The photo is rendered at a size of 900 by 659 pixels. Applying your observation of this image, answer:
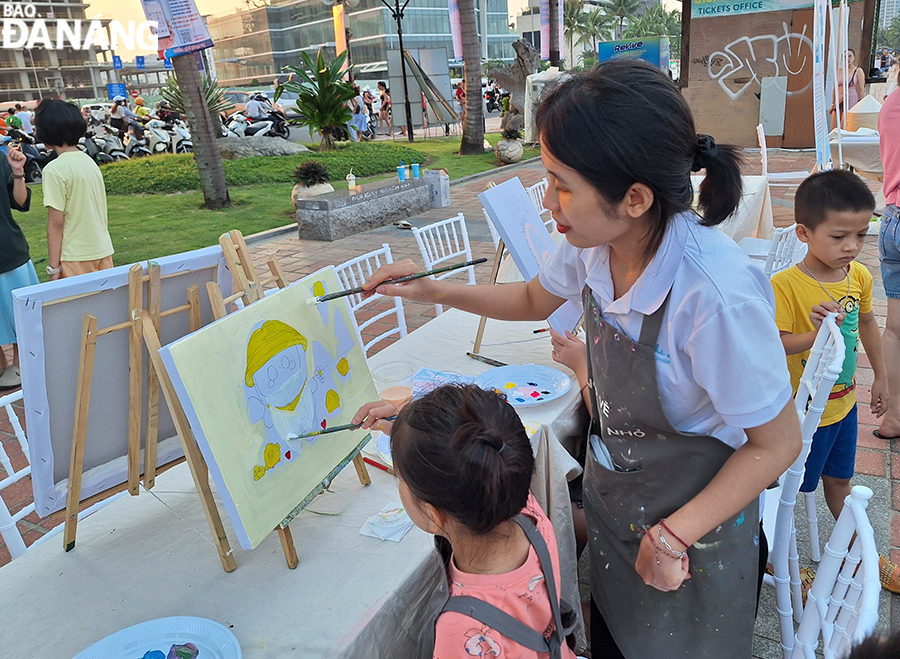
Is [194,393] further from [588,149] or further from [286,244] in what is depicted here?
[286,244]

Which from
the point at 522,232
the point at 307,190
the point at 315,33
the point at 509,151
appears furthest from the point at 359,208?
the point at 315,33

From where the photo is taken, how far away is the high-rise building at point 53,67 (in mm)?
56156

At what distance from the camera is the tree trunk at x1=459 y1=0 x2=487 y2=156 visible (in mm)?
11000

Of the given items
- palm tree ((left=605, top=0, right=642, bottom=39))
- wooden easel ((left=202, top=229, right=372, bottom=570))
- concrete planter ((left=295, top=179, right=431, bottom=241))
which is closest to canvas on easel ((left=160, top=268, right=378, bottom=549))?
wooden easel ((left=202, top=229, right=372, bottom=570))

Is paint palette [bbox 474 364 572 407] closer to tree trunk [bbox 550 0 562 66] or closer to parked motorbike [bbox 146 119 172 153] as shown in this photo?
parked motorbike [bbox 146 119 172 153]

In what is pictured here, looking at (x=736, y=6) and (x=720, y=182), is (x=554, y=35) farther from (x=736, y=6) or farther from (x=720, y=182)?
(x=720, y=182)

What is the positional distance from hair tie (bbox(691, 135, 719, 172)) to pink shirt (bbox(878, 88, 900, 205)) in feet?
7.09

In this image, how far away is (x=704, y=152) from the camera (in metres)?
0.99

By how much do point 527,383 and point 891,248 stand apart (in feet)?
5.72

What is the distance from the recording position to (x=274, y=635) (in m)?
1.12

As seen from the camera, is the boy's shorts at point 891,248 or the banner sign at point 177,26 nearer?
the boy's shorts at point 891,248

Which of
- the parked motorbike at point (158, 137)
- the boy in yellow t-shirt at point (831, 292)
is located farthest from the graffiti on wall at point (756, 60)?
the parked motorbike at point (158, 137)

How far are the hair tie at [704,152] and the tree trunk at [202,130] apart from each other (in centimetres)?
755

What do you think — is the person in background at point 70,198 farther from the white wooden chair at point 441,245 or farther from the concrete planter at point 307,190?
the concrete planter at point 307,190
